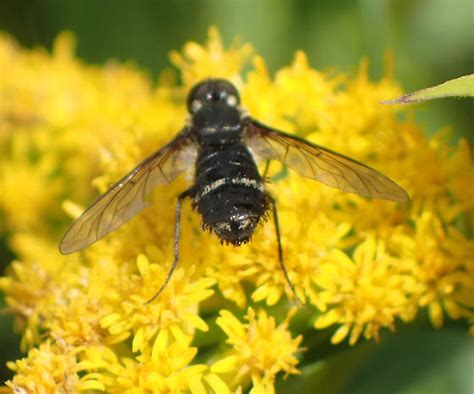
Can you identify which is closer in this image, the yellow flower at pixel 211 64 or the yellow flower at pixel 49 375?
the yellow flower at pixel 49 375

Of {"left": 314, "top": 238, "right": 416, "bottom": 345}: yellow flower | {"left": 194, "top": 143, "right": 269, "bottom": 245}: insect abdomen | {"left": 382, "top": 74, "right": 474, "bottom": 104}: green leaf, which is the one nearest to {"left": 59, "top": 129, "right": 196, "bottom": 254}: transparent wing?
{"left": 194, "top": 143, "right": 269, "bottom": 245}: insect abdomen

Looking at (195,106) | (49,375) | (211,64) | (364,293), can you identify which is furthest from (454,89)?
(211,64)

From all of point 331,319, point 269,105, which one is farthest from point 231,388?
point 269,105

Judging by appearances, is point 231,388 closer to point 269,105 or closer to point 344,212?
point 344,212

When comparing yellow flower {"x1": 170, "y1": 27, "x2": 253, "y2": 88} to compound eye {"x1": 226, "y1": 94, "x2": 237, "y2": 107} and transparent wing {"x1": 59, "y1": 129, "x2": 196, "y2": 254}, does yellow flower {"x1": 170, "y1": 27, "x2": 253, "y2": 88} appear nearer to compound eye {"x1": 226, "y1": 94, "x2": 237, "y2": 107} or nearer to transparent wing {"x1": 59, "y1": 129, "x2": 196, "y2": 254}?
compound eye {"x1": 226, "y1": 94, "x2": 237, "y2": 107}

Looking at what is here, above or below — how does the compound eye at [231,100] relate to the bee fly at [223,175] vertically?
above

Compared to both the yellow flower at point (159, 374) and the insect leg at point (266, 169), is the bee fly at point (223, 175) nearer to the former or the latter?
the insect leg at point (266, 169)

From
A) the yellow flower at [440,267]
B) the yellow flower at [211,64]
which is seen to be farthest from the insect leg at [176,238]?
the yellow flower at [211,64]
